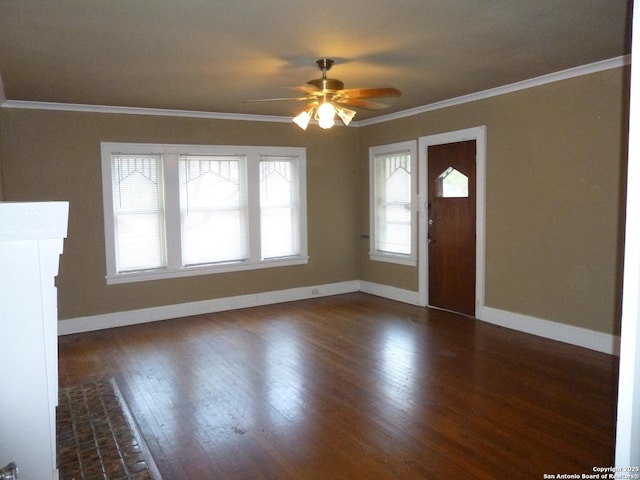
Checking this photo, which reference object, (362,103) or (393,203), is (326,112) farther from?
(393,203)

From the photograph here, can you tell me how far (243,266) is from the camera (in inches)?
239

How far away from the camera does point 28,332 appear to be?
1.44 meters

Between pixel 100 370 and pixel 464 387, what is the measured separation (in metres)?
2.93

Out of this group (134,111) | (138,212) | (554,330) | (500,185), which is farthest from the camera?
(138,212)

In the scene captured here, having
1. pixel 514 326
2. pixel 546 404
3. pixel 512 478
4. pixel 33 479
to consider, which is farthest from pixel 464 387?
pixel 33 479

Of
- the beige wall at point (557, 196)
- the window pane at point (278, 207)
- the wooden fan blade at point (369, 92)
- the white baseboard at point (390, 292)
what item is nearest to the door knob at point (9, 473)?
the wooden fan blade at point (369, 92)

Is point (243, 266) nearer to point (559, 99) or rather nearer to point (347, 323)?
point (347, 323)

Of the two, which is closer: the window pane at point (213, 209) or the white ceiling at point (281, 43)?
the white ceiling at point (281, 43)

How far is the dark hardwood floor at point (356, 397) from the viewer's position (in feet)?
8.41

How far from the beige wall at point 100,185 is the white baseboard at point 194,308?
0.07 m

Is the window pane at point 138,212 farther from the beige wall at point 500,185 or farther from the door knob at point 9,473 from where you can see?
the door knob at point 9,473

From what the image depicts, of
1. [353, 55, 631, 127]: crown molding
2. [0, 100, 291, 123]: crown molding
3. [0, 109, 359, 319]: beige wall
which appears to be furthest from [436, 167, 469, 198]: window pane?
[0, 100, 291, 123]: crown molding

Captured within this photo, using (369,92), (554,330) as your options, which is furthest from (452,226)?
(369,92)

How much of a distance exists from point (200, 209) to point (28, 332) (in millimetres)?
4389
